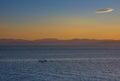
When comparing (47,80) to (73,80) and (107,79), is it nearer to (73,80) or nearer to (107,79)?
(73,80)

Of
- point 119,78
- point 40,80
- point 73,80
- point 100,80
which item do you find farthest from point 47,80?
point 119,78

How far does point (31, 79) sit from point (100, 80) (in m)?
12.5

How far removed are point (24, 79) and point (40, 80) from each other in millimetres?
3295

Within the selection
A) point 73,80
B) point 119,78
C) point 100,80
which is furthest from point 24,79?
point 119,78

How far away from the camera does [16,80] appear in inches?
2100

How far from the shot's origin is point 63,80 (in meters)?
52.6

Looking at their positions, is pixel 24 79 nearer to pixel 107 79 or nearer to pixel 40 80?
pixel 40 80

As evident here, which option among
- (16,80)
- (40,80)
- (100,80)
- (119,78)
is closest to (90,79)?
(100,80)

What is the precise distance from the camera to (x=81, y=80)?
53250 mm

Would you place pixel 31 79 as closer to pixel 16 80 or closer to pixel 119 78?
pixel 16 80

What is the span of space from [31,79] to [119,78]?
53.0 feet

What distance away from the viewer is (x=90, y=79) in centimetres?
5441

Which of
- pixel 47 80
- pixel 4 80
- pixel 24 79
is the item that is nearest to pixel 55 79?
pixel 47 80

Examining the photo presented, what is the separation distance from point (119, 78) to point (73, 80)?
351 inches
